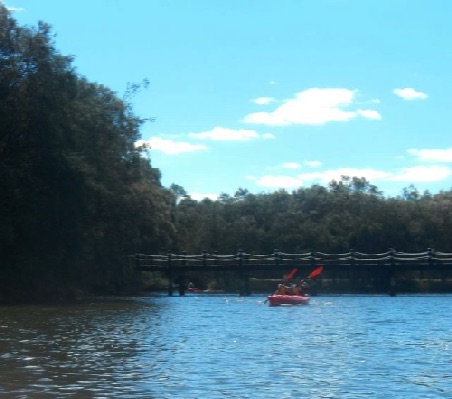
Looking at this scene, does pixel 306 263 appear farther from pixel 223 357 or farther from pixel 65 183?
pixel 223 357

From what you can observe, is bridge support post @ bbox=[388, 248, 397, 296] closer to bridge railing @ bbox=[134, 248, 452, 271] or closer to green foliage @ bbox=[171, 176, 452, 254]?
bridge railing @ bbox=[134, 248, 452, 271]

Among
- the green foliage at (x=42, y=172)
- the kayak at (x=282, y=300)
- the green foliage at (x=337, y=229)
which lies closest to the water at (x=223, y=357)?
the kayak at (x=282, y=300)

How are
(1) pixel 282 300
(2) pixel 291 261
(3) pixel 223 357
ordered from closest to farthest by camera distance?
(3) pixel 223 357 → (1) pixel 282 300 → (2) pixel 291 261

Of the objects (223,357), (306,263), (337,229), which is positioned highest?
(337,229)

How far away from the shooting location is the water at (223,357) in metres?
12.3

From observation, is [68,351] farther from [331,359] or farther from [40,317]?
[40,317]

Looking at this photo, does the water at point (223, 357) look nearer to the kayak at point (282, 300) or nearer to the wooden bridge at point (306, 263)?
the kayak at point (282, 300)

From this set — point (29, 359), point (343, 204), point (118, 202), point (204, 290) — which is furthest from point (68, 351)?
point (343, 204)

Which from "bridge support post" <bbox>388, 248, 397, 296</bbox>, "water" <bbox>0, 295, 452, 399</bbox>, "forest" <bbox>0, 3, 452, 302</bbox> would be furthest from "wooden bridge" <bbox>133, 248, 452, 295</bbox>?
"water" <bbox>0, 295, 452, 399</bbox>

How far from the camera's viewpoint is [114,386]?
40.8 feet

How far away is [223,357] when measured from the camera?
52.1 feet

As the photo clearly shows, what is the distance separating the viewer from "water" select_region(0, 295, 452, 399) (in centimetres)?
1232

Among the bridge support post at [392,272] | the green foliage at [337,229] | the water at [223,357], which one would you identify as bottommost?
the water at [223,357]

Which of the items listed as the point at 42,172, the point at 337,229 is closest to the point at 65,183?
the point at 42,172
